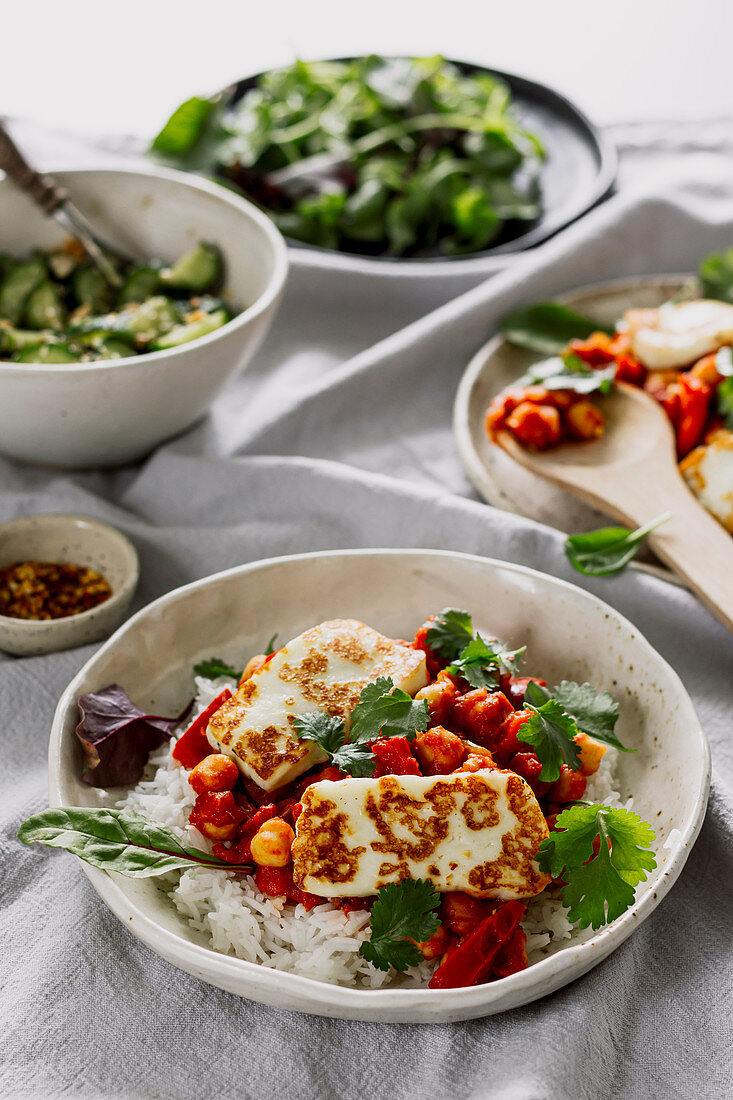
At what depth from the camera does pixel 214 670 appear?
2576 millimetres

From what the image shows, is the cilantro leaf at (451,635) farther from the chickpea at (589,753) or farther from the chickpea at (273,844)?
the chickpea at (273,844)

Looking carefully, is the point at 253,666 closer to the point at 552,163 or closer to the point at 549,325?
the point at 549,325

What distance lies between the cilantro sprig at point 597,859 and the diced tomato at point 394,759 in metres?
0.30

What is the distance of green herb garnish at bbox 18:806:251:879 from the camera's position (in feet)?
6.46

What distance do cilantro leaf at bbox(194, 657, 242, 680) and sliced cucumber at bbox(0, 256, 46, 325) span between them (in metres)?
1.55

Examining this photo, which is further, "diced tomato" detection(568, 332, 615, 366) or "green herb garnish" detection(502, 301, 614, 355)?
"green herb garnish" detection(502, 301, 614, 355)

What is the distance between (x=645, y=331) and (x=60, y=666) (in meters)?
2.11

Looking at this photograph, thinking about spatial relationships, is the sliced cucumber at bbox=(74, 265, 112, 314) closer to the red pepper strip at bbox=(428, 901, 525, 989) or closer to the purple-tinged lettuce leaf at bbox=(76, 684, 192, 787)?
the purple-tinged lettuce leaf at bbox=(76, 684, 192, 787)

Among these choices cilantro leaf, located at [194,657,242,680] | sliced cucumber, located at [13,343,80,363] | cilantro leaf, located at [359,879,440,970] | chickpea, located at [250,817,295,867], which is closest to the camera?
cilantro leaf, located at [359,879,440,970]

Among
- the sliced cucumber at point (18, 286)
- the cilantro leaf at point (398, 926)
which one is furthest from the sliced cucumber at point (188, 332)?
the cilantro leaf at point (398, 926)

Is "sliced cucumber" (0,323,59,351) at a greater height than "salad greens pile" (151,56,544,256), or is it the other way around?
"sliced cucumber" (0,323,59,351)

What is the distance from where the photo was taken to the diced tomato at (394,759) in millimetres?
2115

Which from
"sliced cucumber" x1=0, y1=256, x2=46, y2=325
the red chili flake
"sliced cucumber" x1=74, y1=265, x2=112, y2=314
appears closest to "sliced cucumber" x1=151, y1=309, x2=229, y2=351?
"sliced cucumber" x1=74, y1=265, x2=112, y2=314

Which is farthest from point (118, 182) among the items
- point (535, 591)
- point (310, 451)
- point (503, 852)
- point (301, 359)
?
point (503, 852)
